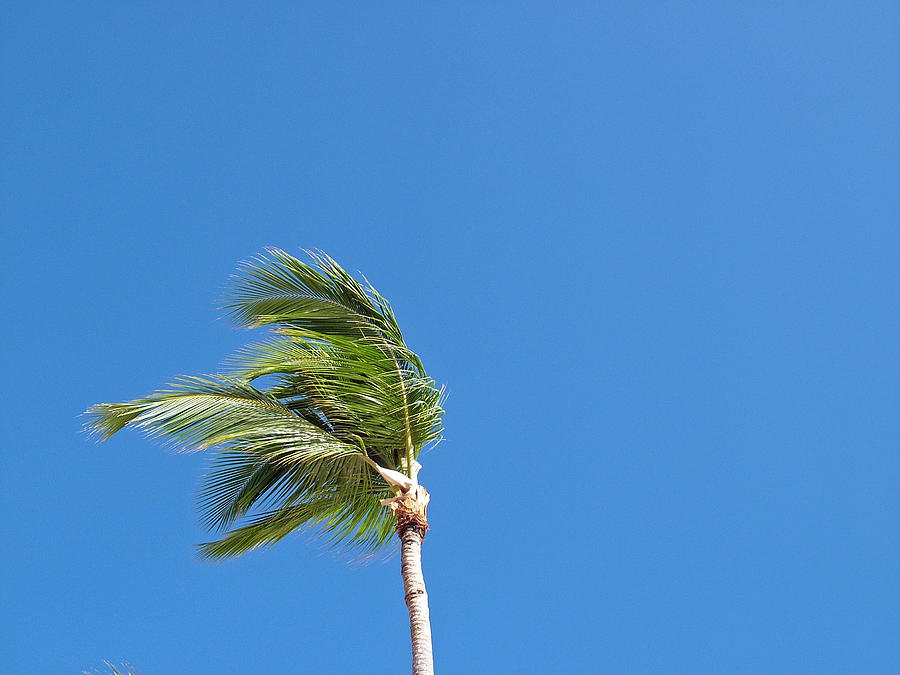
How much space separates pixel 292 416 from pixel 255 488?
1.06 meters

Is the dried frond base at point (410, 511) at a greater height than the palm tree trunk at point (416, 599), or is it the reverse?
the dried frond base at point (410, 511)

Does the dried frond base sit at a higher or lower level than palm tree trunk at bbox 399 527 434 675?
higher

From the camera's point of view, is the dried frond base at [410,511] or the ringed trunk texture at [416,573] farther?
the dried frond base at [410,511]

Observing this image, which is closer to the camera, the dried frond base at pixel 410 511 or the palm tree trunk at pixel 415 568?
the palm tree trunk at pixel 415 568

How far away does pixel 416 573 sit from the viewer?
848 cm

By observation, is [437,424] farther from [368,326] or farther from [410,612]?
[410,612]

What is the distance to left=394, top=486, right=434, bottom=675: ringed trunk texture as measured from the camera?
26.2ft

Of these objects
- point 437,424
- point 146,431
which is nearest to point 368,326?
point 437,424

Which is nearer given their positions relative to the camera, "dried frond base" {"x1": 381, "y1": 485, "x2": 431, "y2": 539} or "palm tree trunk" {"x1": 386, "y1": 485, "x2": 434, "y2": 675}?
"palm tree trunk" {"x1": 386, "y1": 485, "x2": 434, "y2": 675}

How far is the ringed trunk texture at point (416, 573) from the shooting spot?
799cm

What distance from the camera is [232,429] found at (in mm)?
8305

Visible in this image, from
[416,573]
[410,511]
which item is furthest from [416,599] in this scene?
[410,511]

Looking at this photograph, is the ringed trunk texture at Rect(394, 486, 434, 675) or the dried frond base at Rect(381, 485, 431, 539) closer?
the ringed trunk texture at Rect(394, 486, 434, 675)

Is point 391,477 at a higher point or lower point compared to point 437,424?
lower
